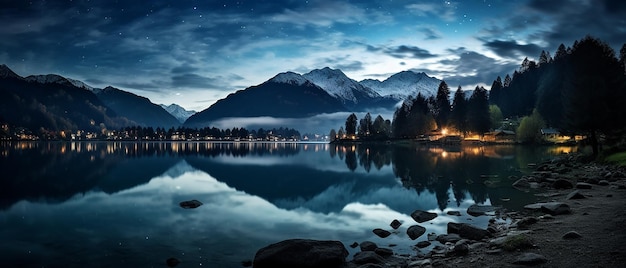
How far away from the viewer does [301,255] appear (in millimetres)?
14047

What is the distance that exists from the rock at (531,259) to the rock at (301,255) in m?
5.96

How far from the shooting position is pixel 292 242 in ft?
49.1

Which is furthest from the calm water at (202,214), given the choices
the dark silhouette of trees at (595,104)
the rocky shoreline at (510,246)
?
the dark silhouette of trees at (595,104)

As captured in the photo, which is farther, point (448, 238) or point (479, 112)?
point (479, 112)

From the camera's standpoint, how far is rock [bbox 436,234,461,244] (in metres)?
16.8

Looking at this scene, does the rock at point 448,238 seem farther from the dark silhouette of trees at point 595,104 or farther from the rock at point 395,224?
the dark silhouette of trees at point 595,104

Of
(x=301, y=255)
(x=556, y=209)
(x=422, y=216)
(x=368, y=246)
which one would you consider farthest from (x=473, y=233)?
(x=301, y=255)

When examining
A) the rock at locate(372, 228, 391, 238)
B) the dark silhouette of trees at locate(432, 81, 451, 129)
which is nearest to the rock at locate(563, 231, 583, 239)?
the rock at locate(372, 228, 391, 238)

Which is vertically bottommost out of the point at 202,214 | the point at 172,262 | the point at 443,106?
the point at 202,214

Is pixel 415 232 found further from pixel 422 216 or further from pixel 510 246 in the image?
pixel 510 246

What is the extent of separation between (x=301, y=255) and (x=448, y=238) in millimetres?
7180

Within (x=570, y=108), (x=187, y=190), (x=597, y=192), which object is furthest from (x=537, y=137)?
(x=187, y=190)

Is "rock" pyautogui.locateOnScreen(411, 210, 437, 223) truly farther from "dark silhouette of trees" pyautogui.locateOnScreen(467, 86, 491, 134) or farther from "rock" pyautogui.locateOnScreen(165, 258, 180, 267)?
"dark silhouette of trees" pyautogui.locateOnScreen(467, 86, 491, 134)

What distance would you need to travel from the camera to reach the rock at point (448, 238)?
16753 millimetres
